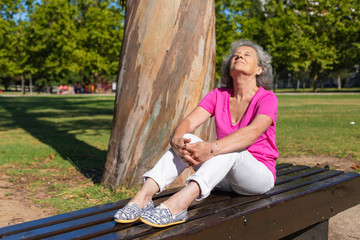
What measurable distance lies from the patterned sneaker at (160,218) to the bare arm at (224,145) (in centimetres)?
54

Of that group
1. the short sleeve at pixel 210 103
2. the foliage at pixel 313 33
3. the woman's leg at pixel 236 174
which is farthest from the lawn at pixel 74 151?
the foliage at pixel 313 33

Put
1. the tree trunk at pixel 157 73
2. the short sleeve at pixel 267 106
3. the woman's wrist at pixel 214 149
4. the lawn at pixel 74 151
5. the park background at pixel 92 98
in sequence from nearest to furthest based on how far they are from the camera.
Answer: the woman's wrist at pixel 214 149
the short sleeve at pixel 267 106
the tree trunk at pixel 157 73
the lawn at pixel 74 151
the park background at pixel 92 98

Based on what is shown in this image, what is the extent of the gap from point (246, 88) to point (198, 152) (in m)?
0.93

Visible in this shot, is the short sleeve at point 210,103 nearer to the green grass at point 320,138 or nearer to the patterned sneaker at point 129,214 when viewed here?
the patterned sneaker at point 129,214

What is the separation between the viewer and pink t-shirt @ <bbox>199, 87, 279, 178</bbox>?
3529 millimetres

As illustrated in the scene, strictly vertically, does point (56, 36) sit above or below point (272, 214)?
above

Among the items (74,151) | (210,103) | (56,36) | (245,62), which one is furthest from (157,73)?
(56,36)

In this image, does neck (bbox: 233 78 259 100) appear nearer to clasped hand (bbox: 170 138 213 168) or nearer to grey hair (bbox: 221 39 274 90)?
grey hair (bbox: 221 39 274 90)

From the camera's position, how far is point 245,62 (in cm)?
374

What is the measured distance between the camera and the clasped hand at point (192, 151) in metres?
3.12

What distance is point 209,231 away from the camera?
2557 mm

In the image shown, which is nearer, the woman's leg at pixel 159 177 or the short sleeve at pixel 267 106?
the woman's leg at pixel 159 177

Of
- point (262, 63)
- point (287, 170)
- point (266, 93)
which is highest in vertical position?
point (262, 63)

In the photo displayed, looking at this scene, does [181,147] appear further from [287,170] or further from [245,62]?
[287,170]
